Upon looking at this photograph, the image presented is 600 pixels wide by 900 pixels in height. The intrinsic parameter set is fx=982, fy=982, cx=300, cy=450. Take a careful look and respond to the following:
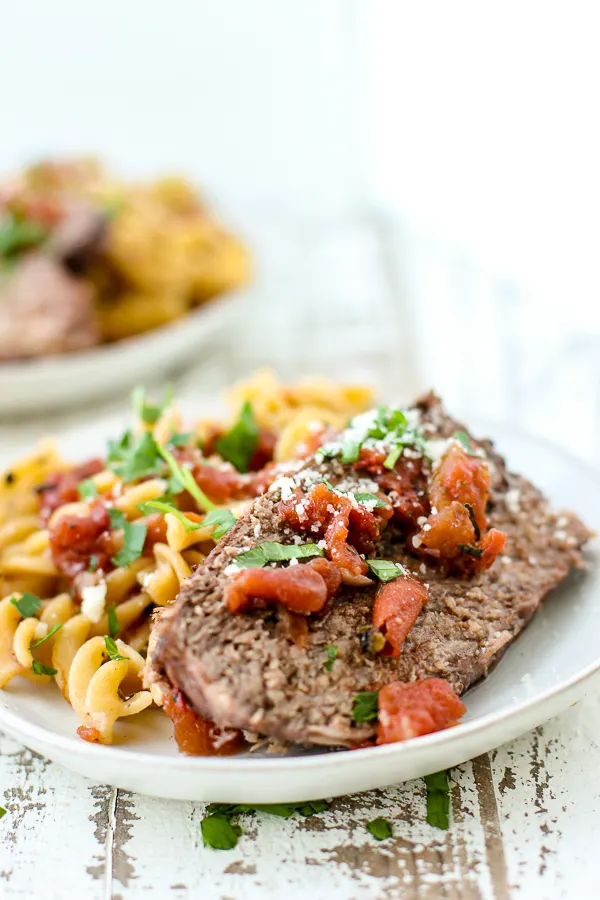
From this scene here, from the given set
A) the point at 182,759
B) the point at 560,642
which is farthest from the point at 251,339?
the point at 182,759

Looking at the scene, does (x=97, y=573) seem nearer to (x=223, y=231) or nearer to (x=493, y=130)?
(x=493, y=130)

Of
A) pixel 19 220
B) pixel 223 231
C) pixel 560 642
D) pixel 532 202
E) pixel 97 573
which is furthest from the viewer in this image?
pixel 223 231

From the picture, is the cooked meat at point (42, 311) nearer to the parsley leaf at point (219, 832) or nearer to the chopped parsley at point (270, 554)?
the chopped parsley at point (270, 554)

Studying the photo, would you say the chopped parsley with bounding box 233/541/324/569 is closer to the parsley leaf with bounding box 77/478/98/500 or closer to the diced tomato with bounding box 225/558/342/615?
the diced tomato with bounding box 225/558/342/615

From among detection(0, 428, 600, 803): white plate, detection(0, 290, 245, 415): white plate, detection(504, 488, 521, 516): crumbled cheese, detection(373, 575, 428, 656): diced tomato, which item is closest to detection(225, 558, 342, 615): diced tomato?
detection(373, 575, 428, 656): diced tomato

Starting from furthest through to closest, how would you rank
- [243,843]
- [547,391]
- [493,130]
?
1. [493,130]
2. [547,391]
3. [243,843]

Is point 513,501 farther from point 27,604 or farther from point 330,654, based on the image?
point 27,604

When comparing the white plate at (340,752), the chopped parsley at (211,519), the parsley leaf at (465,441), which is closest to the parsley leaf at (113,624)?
the white plate at (340,752)
